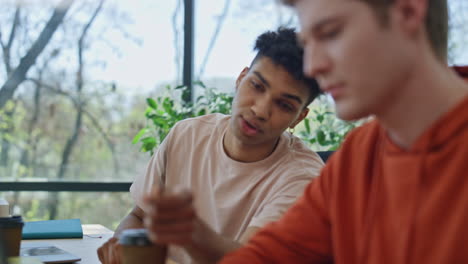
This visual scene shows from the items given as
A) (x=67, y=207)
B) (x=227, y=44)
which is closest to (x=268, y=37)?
(x=227, y=44)

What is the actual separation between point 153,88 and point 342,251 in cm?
Answer: 336

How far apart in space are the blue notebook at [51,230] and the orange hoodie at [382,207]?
3.38 feet

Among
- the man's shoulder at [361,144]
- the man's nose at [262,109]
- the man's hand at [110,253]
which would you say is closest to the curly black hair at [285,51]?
the man's nose at [262,109]

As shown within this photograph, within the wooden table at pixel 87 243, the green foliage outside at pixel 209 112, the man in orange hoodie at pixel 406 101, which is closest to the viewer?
the man in orange hoodie at pixel 406 101

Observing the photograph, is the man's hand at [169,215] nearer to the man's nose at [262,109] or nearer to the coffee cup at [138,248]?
the coffee cup at [138,248]

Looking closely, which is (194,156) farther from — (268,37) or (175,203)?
(175,203)

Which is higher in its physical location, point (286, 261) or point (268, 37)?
point (268, 37)

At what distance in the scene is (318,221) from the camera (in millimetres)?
1249

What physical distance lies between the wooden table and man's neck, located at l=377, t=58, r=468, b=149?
0.98m

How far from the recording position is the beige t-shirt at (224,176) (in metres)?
1.77

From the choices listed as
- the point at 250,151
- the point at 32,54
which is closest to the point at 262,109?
the point at 250,151

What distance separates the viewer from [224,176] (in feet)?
6.25

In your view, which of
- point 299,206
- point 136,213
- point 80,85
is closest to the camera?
point 299,206

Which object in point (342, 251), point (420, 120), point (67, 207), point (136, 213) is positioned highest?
point (420, 120)
